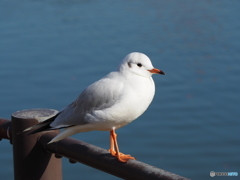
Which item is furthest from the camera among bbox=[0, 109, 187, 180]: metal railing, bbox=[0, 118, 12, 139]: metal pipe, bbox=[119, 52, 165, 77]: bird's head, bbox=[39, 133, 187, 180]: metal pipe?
bbox=[0, 118, 12, 139]: metal pipe

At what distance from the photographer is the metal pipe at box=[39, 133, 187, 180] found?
1989 mm

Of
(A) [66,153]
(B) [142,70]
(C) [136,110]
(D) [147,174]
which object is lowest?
(D) [147,174]

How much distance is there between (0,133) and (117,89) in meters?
0.61

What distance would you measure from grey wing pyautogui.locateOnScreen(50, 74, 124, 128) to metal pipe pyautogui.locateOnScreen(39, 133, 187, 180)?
9cm

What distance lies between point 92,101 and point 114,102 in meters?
0.14

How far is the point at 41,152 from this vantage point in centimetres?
244

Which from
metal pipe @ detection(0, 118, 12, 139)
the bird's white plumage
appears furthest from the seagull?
metal pipe @ detection(0, 118, 12, 139)

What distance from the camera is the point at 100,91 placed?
2.41 meters

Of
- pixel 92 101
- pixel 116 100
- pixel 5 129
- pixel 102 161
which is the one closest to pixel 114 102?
pixel 116 100

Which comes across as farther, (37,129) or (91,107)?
(91,107)

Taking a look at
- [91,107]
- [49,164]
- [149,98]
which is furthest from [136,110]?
[49,164]

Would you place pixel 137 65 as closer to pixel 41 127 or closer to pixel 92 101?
pixel 92 101

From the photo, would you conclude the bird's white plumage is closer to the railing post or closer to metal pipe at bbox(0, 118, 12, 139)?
the railing post

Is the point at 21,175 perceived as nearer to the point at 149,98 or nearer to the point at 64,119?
the point at 64,119
